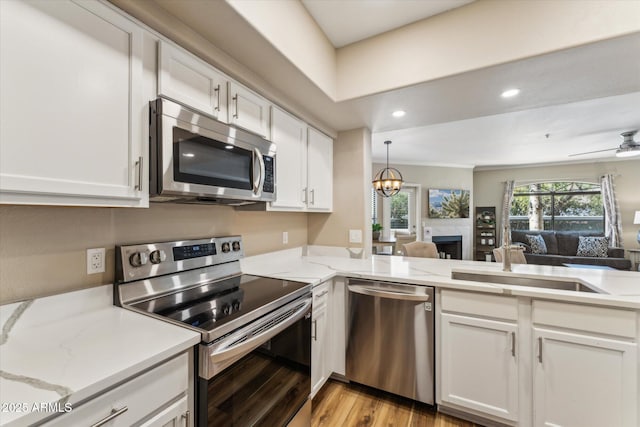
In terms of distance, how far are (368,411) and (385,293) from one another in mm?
809

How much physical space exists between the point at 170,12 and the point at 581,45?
202 centimetres

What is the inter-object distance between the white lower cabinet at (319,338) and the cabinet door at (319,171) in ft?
2.58

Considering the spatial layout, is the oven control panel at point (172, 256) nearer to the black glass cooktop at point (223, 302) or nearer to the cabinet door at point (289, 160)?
the black glass cooktop at point (223, 302)

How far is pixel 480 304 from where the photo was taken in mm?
1655

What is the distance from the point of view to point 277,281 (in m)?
1.71

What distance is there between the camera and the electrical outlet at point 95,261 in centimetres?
119

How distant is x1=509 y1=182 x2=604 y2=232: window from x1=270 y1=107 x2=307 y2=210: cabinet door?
681cm

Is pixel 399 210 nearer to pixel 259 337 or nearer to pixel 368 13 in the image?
pixel 368 13

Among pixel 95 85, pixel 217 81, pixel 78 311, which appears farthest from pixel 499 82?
pixel 78 311

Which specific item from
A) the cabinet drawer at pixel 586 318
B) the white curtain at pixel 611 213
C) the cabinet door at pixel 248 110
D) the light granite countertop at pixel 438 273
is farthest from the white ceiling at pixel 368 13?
the white curtain at pixel 611 213

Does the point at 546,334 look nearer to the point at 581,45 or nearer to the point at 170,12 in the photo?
the point at 581,45

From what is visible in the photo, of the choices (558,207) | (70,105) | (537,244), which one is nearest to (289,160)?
(70,105)

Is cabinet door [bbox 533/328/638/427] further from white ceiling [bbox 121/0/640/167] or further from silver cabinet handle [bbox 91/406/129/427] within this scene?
silver cabinet handle [bbox 91/406/129/427]

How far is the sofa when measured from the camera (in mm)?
4922
